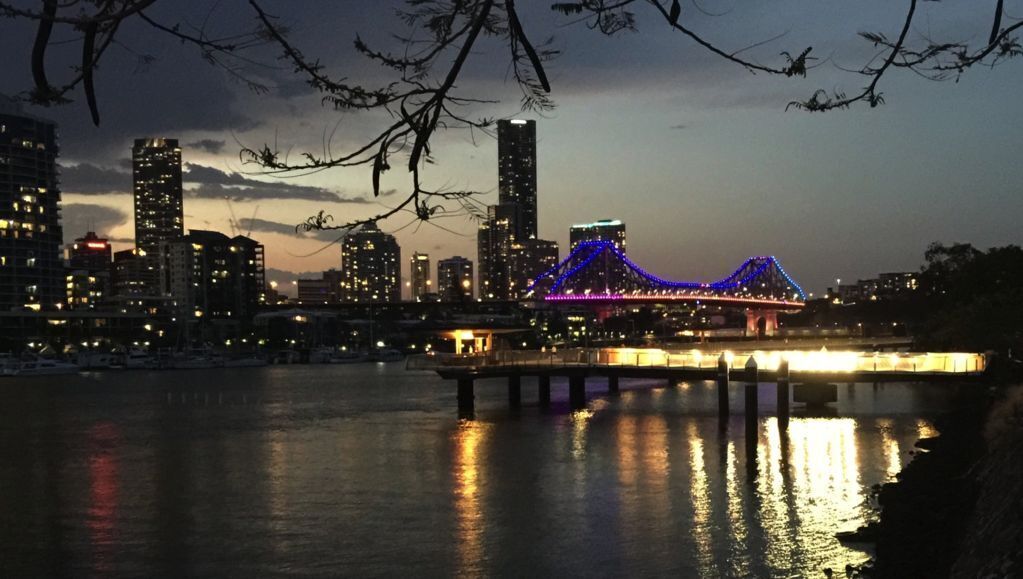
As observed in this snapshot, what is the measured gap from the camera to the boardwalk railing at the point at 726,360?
39.8 metres

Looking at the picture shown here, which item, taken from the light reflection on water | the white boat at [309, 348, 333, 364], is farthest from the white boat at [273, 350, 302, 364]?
the light reflection on water

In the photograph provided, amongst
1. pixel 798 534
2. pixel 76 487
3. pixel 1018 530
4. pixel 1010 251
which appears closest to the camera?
pixel 1018 530

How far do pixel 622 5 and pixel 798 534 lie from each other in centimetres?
2037

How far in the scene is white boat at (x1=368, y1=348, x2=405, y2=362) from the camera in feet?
532

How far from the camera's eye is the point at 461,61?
4.61m

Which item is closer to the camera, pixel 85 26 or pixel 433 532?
pixel 85 26

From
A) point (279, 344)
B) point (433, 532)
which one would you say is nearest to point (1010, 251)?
point (433, 532)

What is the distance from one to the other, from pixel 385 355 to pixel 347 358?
5.99m

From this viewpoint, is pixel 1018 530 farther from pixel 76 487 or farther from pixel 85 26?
pixel 76 487

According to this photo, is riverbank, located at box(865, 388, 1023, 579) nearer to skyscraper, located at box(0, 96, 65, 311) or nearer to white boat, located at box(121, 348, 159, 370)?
white boat, located at box(121, 348, 159, 370)

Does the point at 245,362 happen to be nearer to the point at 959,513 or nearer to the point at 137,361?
the point at 137,361

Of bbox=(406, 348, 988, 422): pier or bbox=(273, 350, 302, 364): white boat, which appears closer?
bbox=(406, 348, 988, 422): pier

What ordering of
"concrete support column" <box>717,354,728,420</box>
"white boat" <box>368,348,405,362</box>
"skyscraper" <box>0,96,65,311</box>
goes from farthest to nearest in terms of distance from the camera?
1. "skyscraper" <box>0,96,65,311</box>
2. "white boat" <box>368,348,405,362</box>
3. "concrete support column" <box>717,354,728,420</box>

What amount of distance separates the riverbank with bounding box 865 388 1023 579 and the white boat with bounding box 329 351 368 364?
13624 cm
